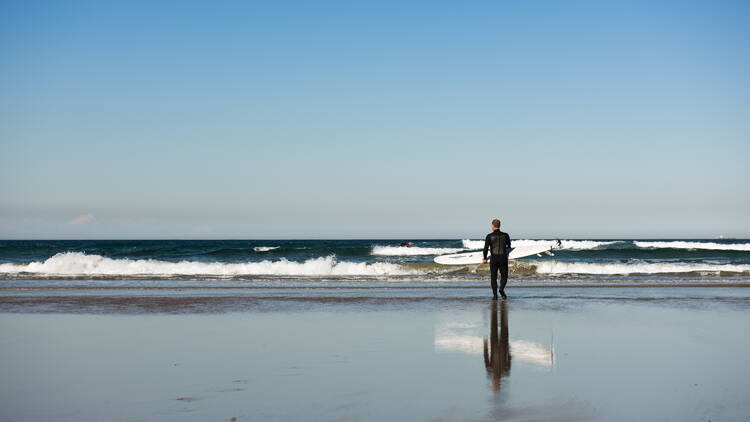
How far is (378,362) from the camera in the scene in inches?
279

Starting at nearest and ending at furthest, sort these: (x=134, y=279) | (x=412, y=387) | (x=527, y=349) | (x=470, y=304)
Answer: (x=412, y=387) → (x=527, y=349) → (x=470, y=304) → (x=134, y=279)

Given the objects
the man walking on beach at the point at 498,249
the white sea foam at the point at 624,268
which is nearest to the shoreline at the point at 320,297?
the man walking on beach at the point at 498,249

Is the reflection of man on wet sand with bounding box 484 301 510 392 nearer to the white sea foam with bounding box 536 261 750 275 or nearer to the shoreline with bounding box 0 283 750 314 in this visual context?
the shoreline with bounding box 0 283 750 314

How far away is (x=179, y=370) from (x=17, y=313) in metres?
8.01

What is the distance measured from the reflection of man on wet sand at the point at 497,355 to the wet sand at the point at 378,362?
0.11 ft

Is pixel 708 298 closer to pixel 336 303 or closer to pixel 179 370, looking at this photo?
pixel 336 303

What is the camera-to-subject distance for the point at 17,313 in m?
12.7

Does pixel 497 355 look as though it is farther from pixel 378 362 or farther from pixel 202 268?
pixel 202 268

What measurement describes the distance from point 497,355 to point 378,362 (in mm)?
1525

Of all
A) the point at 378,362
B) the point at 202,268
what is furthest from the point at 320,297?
the point at 202,268

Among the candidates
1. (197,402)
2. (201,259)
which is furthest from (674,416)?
(201,259)

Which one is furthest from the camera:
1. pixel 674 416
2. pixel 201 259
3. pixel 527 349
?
pixel 201 259

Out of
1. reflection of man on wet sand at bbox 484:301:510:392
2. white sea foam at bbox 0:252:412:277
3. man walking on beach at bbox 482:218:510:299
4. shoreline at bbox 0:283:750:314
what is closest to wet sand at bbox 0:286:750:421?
reflection of man on wet sand at bbox 484:301:510:392

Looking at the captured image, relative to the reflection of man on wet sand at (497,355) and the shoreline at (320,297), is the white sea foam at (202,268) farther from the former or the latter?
the reflection of man on wet sand at (497,355)
